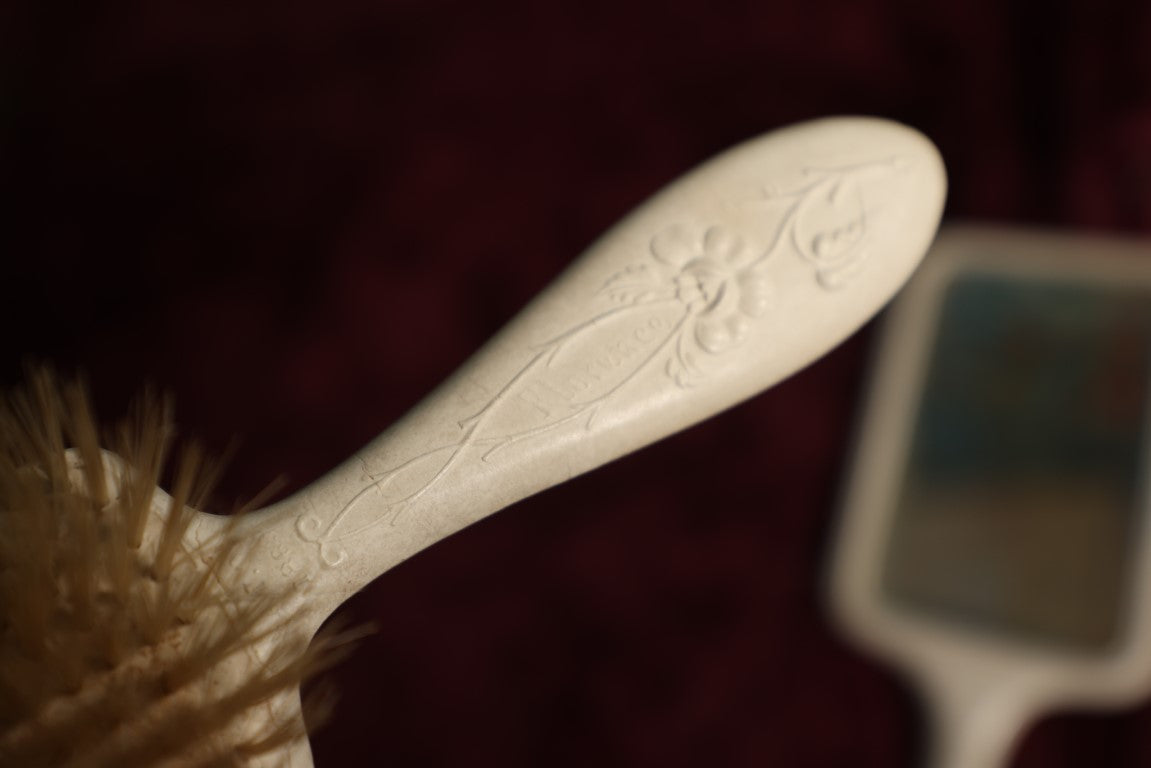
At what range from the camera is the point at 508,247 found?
0.61 meters

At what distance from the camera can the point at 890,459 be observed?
1.73ft

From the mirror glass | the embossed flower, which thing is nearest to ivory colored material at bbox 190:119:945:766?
the embossed flower

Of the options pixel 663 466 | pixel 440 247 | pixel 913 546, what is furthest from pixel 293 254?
pixel 913 546

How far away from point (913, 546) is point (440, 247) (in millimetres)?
275

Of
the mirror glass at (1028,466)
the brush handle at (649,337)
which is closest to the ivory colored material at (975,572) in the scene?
the mirror glass at (1028,466)

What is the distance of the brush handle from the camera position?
1.06 feet

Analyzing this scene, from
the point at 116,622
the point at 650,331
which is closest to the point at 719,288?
the point at 650,331

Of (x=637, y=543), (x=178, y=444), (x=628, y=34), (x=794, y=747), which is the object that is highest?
(x=628, y=34)

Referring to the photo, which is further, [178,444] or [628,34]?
[628,34]

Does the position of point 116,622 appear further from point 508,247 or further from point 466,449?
point 508,247

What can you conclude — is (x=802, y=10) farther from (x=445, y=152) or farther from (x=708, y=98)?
(x=445, y=152)

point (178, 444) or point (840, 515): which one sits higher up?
point (178, 444)

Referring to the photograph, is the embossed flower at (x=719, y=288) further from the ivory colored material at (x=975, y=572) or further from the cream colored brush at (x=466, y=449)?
the ivory colored material at (x=975, y=572)

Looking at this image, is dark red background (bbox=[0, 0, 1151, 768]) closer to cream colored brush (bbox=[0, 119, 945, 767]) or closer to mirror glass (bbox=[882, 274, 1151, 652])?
mirror glass (bbox=[882, 274, 1151, 652])
